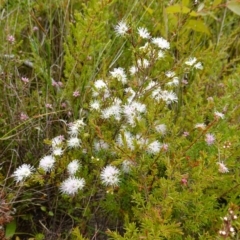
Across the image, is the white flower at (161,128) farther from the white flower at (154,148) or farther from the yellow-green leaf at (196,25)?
the yellow-green leaf at (196,25)

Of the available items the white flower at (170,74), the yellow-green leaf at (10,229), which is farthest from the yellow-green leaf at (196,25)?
the yellow-green leaf at (10,229)

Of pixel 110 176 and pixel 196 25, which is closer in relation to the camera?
pixel 110 176

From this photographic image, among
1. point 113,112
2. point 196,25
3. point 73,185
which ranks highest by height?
point 196,25

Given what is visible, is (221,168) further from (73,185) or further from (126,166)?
(73,185)

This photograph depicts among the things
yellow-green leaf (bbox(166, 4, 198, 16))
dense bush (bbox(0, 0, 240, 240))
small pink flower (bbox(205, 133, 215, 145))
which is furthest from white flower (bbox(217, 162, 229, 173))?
yellow-green leaf (bbox(166, 4, 198, 16))

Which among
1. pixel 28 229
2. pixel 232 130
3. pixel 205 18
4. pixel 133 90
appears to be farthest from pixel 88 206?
pixel 205 18

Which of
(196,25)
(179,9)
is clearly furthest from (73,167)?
(196,25)

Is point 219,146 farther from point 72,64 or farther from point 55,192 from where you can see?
point 72,64
